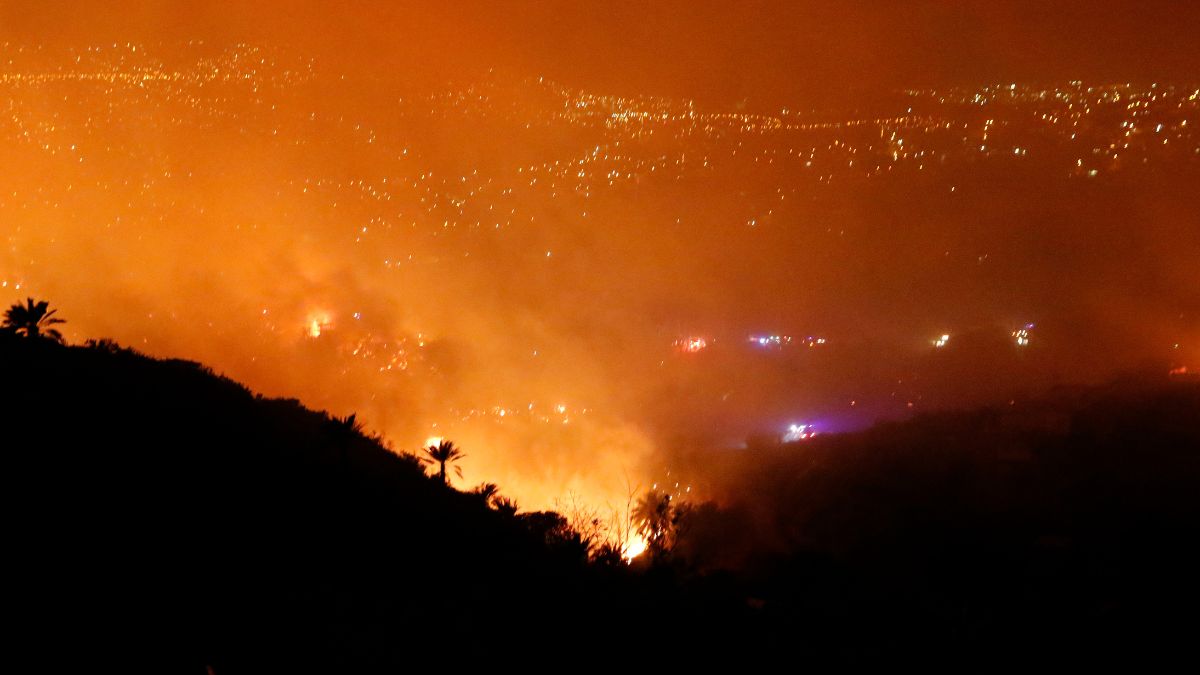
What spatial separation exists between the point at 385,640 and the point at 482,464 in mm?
35628

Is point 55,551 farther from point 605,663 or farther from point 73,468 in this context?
point 605,663

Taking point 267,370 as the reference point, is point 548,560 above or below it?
below

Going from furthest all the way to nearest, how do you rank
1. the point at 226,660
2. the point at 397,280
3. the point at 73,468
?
the point at 397,280 → the point at 73,468 → the point at 226,660

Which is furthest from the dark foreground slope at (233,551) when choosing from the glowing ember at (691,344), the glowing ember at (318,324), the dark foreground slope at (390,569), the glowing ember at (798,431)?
the glowing ember at (318,324)

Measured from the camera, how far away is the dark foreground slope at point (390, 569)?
5.91 meters

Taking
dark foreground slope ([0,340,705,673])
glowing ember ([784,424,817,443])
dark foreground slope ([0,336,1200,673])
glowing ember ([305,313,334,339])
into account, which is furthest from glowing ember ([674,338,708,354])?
dark foreground slope ([0,340,705,673])

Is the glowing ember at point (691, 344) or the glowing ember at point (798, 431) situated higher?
the glowing ember at point (691, 344)

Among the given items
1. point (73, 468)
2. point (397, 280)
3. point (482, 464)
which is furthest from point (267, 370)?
point (73, 468)

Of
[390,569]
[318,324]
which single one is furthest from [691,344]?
[390,569]

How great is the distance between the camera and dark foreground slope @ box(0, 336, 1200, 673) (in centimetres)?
591

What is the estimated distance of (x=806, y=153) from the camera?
54.9 m

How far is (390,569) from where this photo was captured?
25.4ft

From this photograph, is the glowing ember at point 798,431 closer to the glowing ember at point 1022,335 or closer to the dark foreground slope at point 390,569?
the glowing ember at point 1022,335

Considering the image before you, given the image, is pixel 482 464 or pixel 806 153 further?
pixel 806 153
